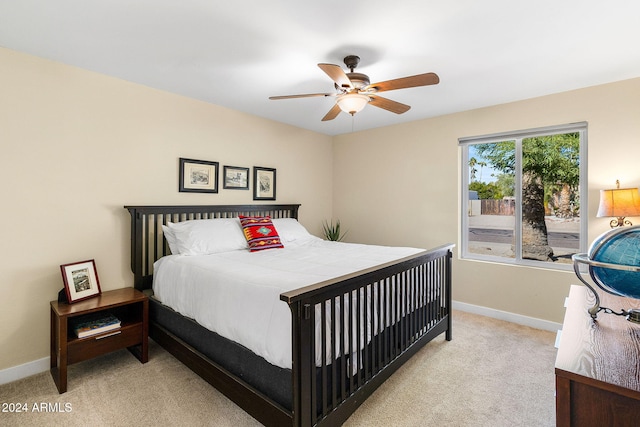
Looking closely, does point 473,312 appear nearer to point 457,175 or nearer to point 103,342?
point 457,175

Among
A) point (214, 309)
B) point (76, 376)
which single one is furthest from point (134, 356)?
point (214, 309)

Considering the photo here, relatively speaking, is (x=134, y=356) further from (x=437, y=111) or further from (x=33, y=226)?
(x=437, y=111)

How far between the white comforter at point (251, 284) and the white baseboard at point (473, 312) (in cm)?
95

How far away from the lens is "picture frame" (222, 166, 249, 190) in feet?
12.0

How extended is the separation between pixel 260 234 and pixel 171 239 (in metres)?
0.84

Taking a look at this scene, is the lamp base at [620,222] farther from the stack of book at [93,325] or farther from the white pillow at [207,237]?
the stack of book at [93,325]

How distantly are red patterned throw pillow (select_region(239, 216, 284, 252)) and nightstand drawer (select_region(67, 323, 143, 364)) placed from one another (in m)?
1.19

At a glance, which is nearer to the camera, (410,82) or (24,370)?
(410,82)

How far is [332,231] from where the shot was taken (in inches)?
195

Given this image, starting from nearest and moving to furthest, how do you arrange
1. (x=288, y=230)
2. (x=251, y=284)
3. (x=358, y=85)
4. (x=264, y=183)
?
(x=251, y=284), (x=358, y=85), (x=288, y=230), (x=264, y=183)

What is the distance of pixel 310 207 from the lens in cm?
475

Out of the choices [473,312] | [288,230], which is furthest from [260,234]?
[473,312]

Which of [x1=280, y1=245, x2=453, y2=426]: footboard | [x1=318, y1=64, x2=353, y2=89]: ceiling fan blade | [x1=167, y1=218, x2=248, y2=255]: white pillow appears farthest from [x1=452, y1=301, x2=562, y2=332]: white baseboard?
[x1=318, y1=64, x2=353, y2=89]: ceiling fan blade

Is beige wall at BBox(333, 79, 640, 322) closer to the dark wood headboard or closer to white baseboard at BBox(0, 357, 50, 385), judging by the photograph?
the dark wood headboard
